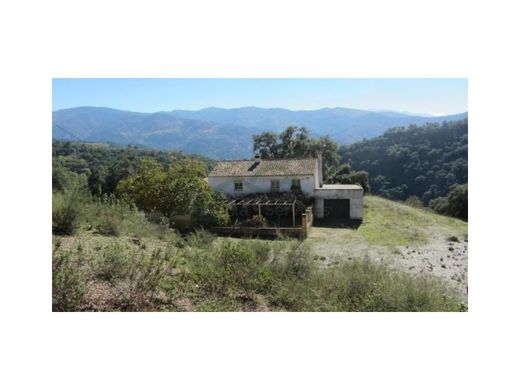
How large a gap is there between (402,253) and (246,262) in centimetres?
952

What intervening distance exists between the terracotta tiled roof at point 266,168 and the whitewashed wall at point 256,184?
21 cm

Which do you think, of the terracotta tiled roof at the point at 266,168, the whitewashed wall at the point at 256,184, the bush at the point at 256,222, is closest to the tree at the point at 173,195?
the bush at the point at 256,222

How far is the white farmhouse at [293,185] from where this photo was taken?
20344mm

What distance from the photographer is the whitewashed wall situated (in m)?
20.4

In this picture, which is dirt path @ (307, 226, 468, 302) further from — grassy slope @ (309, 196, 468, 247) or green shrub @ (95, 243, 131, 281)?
green shrub @ (95, 243, 131, 281)

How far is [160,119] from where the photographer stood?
16150cm

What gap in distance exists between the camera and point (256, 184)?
2078cm

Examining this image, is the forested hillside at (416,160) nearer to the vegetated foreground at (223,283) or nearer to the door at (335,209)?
the door at (335,209)

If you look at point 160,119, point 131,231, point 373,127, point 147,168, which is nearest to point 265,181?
point 147,168

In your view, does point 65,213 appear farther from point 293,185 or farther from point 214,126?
point 214,126

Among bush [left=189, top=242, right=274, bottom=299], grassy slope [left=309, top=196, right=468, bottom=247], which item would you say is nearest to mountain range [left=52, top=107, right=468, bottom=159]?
grassy slope [left=309, top=196, right=468, bottom=247]

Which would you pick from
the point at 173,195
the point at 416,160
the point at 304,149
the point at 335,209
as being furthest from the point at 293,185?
the point at 416,160
